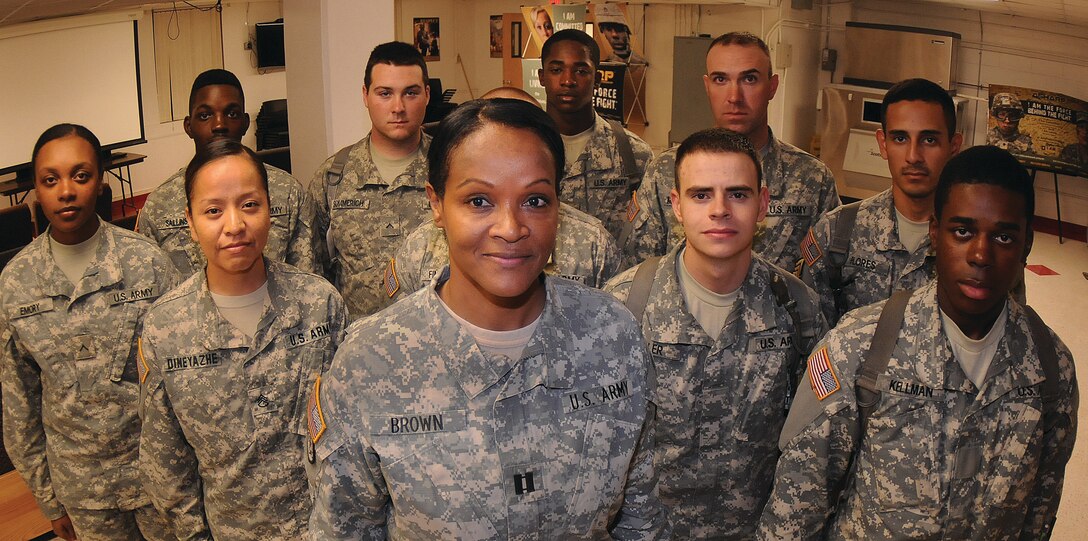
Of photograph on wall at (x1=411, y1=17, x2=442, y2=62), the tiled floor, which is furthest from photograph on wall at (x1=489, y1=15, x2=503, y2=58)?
the tiled floor

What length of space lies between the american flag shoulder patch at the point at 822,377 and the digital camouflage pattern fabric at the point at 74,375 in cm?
204

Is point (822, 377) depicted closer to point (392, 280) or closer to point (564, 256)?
point (564, 256)

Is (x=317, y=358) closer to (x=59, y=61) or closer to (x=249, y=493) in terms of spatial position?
(x=249, y=493)

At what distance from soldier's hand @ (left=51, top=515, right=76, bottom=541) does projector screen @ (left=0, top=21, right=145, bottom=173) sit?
21.0ft

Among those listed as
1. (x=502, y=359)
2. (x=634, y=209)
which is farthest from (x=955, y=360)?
(x=634, y=209)

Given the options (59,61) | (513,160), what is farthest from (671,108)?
(513,160)

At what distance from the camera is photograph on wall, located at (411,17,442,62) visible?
46.9 feet

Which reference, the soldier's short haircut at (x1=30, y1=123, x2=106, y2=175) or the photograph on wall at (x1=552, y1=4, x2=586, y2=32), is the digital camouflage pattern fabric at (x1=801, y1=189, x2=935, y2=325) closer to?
the soldier's short haircut at (x1=30, y1=123, x2=106, y2=175)

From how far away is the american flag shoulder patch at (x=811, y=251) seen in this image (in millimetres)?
3266

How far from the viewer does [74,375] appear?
303 cm

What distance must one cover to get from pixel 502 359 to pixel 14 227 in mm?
5589

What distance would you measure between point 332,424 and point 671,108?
35.2ft

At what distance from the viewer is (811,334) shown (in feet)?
9.04

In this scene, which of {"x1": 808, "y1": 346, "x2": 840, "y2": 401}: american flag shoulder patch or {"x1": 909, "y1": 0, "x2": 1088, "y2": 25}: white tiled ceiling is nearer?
{"x1": 808, "y1": 346, "x2": 840, "y2": 401}: american flag shoulder patch
